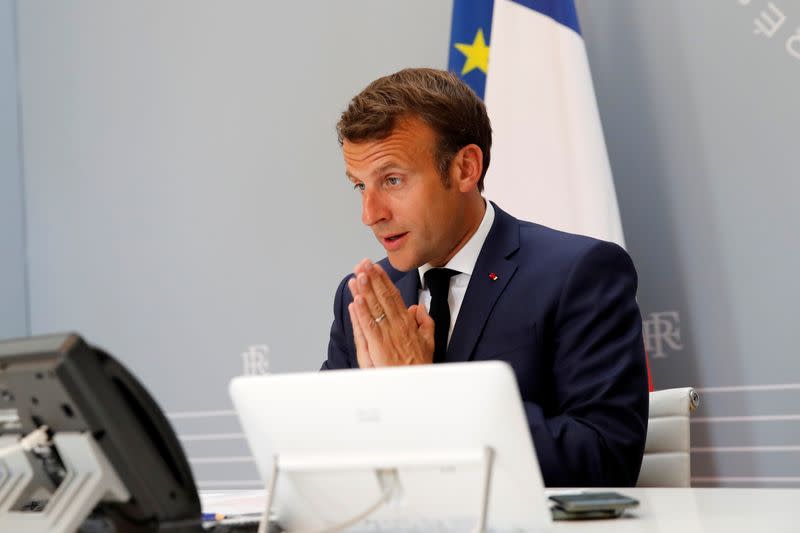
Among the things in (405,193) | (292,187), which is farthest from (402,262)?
(292,187)

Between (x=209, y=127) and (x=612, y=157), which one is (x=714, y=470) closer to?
(x=612, y=157)

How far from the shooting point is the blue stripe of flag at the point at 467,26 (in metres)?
3.14

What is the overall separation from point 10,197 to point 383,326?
10.2ft

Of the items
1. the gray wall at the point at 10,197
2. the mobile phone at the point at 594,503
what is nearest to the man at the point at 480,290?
the mobile phone at the point at 594,503

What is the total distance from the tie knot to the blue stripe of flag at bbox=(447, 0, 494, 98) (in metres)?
1.12

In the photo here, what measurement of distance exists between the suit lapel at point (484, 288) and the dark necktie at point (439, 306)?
2 centimetres

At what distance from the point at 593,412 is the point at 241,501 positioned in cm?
70

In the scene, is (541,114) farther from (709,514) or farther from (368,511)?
(368,511)

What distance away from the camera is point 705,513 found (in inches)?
50.6

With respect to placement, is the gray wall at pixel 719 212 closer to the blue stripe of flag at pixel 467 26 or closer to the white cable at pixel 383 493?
the blue stripe of flag at pixel 467 26

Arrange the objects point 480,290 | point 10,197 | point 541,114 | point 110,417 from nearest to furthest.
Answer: point 110,417, point 480,290, point 541,114, point 10,197

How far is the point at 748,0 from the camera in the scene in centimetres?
302

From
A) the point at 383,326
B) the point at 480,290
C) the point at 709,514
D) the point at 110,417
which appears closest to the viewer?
the point at 110,417

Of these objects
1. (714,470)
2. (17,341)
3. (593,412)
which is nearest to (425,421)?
(17,341)
